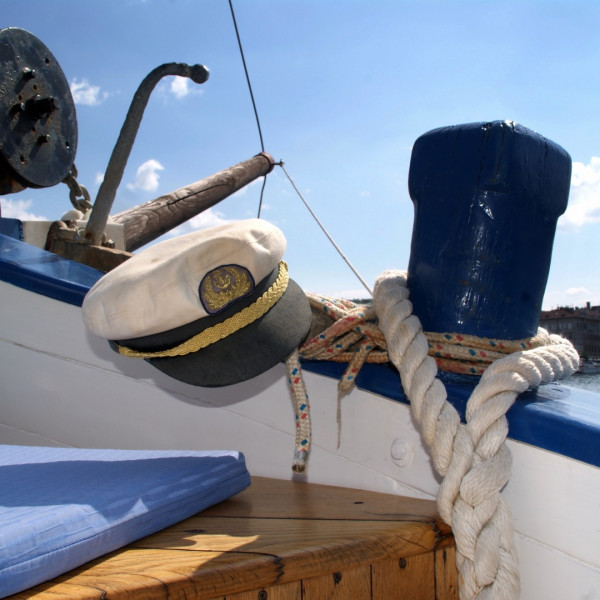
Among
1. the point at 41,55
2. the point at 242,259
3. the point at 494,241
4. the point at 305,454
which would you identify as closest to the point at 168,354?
the point at 242,259

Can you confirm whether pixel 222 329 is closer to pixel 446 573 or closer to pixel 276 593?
pixel 276 593

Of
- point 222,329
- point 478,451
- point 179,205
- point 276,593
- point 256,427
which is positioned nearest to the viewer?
point 276,593

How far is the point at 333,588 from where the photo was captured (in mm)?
921

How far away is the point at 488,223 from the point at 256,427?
0.75m

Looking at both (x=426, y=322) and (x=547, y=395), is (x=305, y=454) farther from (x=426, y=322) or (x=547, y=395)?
(x=547, y=395)

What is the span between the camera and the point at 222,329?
112 centimetres

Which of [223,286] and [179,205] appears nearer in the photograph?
[223,286]

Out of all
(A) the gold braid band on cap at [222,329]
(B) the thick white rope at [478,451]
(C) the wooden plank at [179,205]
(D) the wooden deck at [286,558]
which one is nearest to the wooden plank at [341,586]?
(D) the wooden deck at [286,558]

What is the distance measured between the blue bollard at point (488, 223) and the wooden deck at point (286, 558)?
391mm

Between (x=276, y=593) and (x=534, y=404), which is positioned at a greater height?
(x=534, y=404)

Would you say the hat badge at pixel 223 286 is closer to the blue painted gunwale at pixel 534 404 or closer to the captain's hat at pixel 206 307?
the captain's hat at pixel 206 307

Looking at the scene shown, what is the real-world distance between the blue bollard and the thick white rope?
3.8 inches

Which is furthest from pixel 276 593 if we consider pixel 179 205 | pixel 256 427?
pixel 179 205

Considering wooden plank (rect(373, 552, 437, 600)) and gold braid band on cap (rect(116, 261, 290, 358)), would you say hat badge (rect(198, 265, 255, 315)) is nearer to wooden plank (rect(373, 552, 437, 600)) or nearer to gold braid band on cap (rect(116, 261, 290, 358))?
gold braid band on cap (rect(116, 261, 290, 358))
